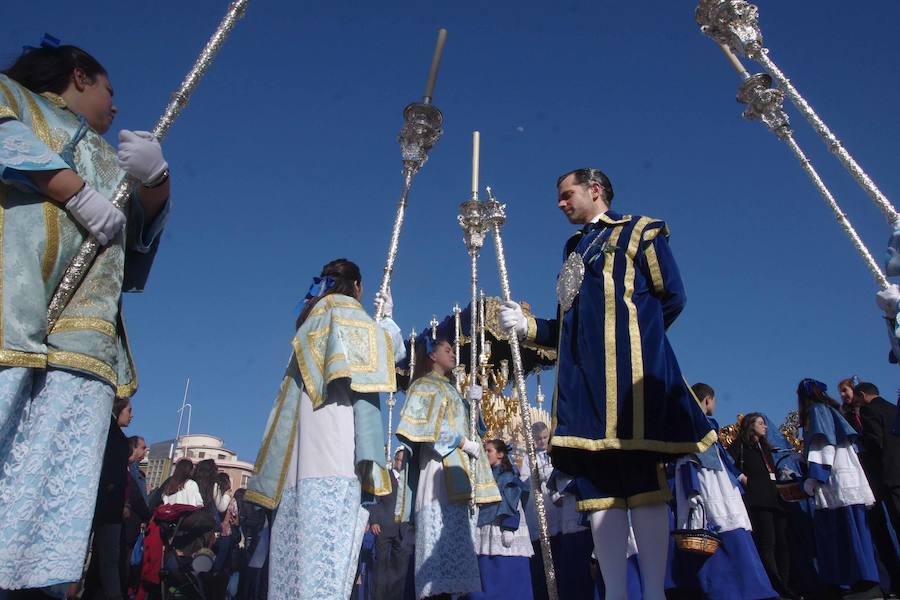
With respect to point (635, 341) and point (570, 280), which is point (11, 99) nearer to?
point (570, 280)

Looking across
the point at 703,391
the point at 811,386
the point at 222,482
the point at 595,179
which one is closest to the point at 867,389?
the point at 811,386

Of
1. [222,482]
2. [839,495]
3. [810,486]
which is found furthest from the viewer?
[222,482]

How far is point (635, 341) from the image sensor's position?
11.4ft

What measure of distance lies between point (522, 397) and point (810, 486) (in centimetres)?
423

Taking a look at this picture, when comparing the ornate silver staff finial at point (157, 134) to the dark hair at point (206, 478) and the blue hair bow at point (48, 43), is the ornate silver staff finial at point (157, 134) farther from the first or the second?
the dark hair at point (206, 478)

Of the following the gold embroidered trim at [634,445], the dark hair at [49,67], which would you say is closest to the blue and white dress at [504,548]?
the gold embroidered trim at [634,445]

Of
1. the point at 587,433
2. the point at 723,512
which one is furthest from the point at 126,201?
the point at 723,512

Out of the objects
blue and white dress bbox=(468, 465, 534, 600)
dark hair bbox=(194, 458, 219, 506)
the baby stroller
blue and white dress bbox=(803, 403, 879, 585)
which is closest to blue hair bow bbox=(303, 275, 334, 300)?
blue and white dress bbox=(468, 465, 534, 600)

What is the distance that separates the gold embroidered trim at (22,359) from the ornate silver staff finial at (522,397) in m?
2.65

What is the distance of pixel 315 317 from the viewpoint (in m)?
4.35

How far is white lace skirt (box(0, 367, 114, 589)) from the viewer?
224 centimetres

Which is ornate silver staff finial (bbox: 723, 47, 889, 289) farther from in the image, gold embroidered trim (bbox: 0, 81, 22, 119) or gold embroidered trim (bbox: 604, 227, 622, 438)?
gold embroidered trim (bbox: 0, 81, 22, 119)

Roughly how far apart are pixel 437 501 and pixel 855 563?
451 cm

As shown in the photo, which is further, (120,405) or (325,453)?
(120,405)
